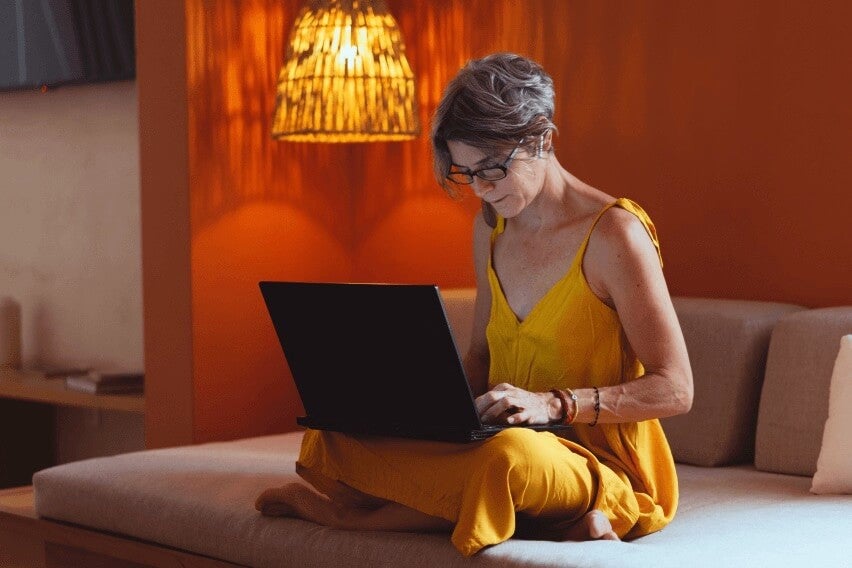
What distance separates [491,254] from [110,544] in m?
0.96

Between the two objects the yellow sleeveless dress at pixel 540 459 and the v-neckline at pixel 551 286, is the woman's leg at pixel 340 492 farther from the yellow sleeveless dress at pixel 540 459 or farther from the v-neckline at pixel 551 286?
the v-neckline at pixel 551 286

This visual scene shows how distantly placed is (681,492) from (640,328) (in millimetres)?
484

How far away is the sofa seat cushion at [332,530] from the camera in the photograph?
1911 mm

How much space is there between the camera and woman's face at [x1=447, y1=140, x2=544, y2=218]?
2182 mm

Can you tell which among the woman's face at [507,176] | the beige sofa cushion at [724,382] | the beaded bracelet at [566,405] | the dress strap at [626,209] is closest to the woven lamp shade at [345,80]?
the beige sofa cushion at [724,382]

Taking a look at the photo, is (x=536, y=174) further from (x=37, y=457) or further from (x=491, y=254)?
(x=37, y=457)

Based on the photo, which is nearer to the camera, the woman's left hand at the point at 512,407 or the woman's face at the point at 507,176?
the woman's left hand at the point at 512,407

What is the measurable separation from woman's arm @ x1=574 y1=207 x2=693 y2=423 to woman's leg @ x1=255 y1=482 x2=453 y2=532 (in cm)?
30

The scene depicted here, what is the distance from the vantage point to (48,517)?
2812 mm

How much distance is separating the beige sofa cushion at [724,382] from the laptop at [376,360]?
28.8 inches

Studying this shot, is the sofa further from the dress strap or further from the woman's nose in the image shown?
the woman's nose

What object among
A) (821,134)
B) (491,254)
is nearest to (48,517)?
(491,254)

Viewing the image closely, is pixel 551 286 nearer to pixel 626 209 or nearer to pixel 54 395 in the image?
pixel 626 209

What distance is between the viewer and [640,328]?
6.93ft
